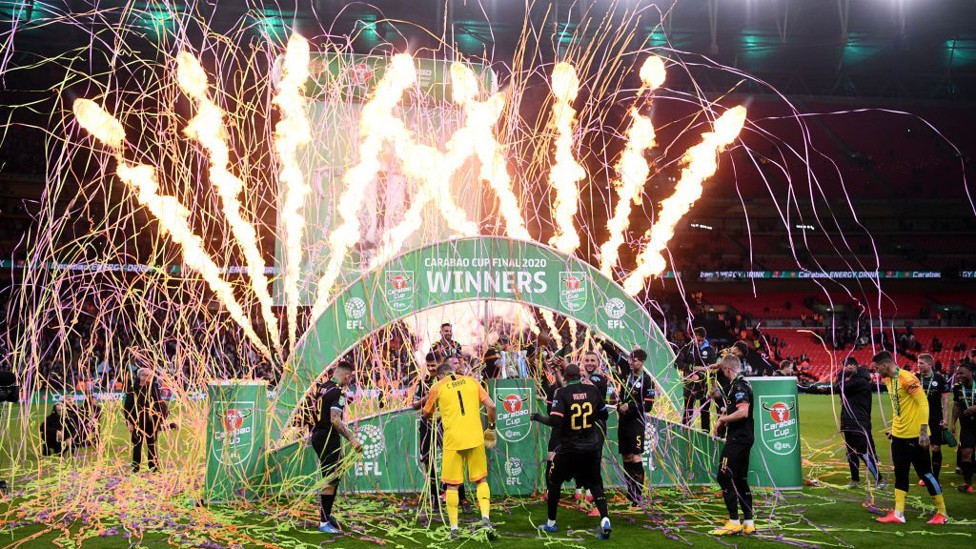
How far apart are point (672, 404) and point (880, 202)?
36.7 m

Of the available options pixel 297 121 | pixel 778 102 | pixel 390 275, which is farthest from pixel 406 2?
pixel 778 102

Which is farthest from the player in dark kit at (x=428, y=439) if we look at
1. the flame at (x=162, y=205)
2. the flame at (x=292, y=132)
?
the flame at (x=292, y=132)

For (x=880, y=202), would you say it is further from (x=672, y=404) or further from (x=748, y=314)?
(x=672, y=404)

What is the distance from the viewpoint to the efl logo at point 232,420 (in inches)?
378

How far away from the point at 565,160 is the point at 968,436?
708 centimetres

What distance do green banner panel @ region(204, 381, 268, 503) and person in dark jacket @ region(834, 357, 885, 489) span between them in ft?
25.0

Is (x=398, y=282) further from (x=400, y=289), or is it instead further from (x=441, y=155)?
(x=441, y=155)

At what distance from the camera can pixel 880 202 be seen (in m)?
42.5

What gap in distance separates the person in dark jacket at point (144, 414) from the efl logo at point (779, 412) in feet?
28.2

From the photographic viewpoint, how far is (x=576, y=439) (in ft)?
27.1

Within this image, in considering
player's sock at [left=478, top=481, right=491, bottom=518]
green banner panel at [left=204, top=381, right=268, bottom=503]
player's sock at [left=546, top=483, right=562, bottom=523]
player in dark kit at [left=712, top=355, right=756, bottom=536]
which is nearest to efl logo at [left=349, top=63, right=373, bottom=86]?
green banner panel at [left=204, top=381, right=268, bottom=503]

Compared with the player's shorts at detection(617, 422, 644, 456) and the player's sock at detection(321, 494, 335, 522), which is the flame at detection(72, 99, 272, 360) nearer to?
the player's sock at detection(321, 494, 335, 522)

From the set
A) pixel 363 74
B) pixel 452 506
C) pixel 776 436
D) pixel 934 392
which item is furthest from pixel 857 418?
pixel 363 74

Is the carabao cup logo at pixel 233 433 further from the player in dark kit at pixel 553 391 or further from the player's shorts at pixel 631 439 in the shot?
the player's shorts at pixel 631 439
